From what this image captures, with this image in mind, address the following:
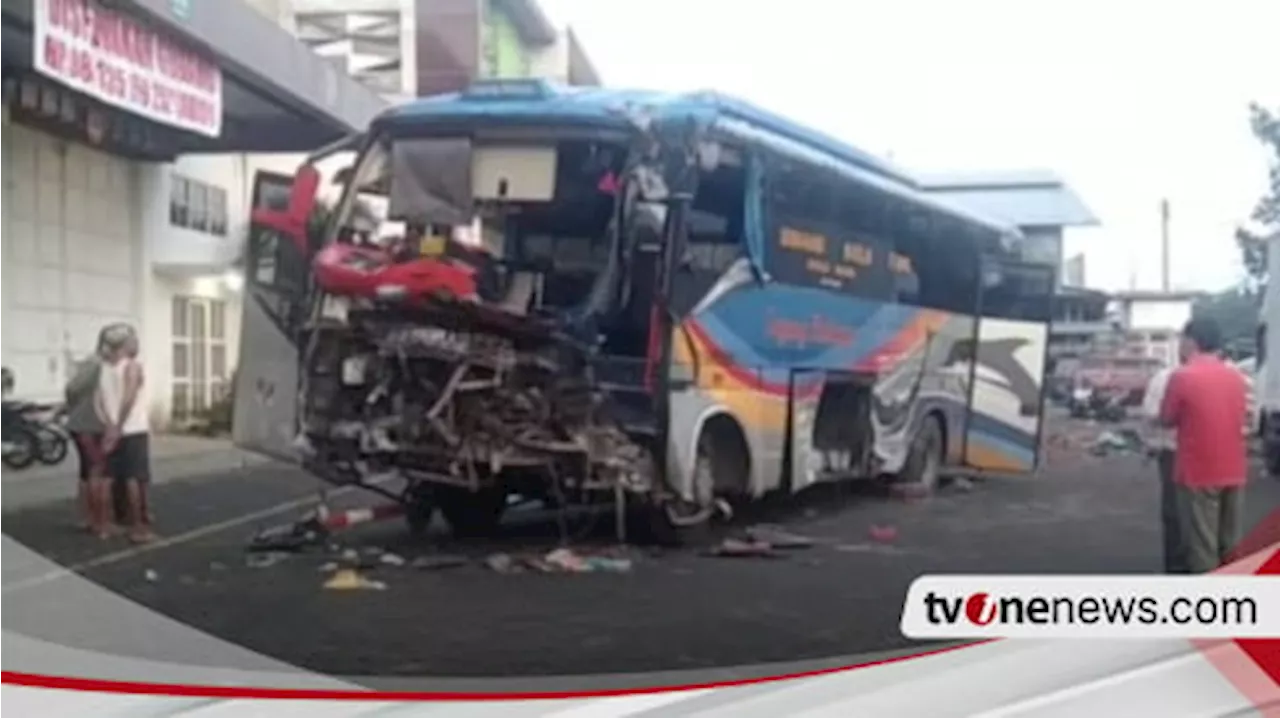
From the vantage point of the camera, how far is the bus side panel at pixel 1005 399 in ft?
6.14

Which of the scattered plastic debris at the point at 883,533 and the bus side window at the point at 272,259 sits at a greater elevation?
the bus side window at the point at 272,259

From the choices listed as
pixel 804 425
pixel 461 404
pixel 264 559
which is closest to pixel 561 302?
pixel 461 404

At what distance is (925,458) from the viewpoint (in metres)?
1.92

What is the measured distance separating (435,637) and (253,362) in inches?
15.8

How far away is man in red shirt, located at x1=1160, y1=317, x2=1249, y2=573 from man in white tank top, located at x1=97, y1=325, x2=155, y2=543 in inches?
50.7

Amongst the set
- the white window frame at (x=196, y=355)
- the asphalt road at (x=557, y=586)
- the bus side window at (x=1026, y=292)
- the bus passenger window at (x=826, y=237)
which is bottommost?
the asphalt road at (x=557, y=586)

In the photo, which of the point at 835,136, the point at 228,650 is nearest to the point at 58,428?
the point at 228,650

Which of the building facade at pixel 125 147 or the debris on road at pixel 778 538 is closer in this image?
the building facade at pixel 125 147

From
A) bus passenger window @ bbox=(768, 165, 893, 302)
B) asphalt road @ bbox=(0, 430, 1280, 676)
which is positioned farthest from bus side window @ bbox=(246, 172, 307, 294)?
bus passenger window @ bbox=(768, 165, 893, 302)

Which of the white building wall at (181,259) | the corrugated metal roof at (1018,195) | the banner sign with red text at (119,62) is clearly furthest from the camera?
the corrugated metal roof at (1018,195)

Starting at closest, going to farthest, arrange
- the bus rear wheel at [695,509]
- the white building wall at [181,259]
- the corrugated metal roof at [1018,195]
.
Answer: the white building wall at [181,259] → the bus rear wheel at [695,509] → the corrugated metal roof at [1018,195]

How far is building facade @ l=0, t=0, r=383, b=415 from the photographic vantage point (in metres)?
1.55

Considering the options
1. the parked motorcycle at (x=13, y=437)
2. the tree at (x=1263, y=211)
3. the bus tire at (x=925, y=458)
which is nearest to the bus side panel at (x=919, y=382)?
the bus tire at (x=925, y=458)

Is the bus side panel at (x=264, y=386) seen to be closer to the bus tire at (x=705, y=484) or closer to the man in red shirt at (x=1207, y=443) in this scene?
the bus tire at (x=705, y=484)
